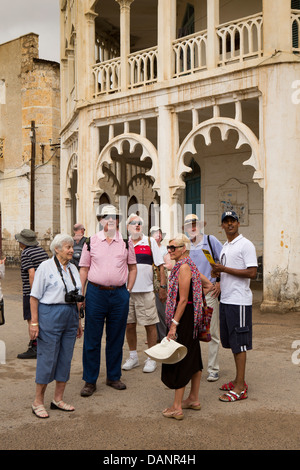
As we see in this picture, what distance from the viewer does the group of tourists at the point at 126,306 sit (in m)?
4.89

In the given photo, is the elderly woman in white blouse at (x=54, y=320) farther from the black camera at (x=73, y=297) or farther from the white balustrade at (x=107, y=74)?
the white balustrade at (x=107, y=74)

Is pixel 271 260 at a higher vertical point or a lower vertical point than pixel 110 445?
higher

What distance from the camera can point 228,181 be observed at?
50.9 ft

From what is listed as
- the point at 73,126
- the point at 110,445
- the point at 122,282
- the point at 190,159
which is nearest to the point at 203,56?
the point at 190,159

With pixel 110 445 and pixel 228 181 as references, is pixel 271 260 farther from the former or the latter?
pixel 110 445

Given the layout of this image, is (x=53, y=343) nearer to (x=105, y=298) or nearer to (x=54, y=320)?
(x=54, y=320)

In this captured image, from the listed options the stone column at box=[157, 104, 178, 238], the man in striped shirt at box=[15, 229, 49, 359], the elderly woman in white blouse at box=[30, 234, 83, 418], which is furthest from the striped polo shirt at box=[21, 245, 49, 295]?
the stone column at box=[157, 104, 178, 238]

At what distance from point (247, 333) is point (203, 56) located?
36.5ft

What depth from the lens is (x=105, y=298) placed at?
18.4ft

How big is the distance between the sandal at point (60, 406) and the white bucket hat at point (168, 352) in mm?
983

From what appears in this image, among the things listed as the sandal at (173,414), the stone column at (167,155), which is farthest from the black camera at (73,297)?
the stone column at (167,155)

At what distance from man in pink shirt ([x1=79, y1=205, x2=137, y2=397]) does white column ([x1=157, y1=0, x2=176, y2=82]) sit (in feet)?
25.1

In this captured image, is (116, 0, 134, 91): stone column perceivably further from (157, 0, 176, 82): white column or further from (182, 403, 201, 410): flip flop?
(182, 403, 201, 410): flip flop
